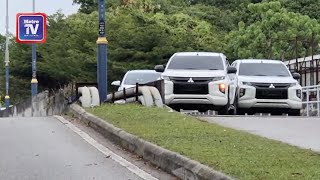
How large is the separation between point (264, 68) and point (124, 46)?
20362mm

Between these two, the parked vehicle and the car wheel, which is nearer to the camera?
the car wheel

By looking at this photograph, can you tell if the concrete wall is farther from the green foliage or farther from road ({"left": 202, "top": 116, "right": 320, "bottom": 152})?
the green foliage

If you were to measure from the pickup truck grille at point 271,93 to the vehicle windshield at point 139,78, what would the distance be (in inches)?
190

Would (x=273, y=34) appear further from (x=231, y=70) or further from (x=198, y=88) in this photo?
(x=198, y=88)

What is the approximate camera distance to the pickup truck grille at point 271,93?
18.7m

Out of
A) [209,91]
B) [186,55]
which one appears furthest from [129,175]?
[186,55]

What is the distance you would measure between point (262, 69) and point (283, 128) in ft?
19.1

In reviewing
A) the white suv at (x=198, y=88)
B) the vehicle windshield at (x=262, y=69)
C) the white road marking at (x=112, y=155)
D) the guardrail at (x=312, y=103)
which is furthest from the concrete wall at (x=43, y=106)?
the guardrail at (x=312, y=103)

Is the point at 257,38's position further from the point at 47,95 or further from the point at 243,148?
the point at 243,148

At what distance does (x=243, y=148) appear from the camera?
32.8 ft

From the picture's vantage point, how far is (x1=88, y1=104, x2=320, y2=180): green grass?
792 centimetres

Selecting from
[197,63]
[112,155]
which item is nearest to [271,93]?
[197,63]

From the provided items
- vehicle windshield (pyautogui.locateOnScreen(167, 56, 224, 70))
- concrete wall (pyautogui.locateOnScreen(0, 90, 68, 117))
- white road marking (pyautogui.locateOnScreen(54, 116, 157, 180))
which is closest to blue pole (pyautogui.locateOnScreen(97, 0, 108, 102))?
vehicle windshield (pyautogui.locateOnScreen(167, 56, 224, 70))

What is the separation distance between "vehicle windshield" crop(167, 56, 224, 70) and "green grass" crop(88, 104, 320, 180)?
3576 millimetres
